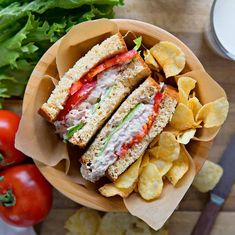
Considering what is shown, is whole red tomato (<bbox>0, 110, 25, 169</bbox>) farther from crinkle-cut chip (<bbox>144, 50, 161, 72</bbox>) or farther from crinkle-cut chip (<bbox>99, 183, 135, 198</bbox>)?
crinkle-cut chip (<bbox>144, 50, 161, 72</bbox>)

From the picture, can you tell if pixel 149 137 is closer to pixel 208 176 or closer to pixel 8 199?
pixel 208 176

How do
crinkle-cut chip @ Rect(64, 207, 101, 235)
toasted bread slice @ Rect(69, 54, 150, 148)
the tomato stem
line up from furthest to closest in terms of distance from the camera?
crinkle-cut chip @ Rect(64, 207, 101, 235)
the tomato stem
toasted bread slice @ Rect(69, 54, 150, 148)

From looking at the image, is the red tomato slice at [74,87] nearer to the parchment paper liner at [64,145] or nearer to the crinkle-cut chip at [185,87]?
the parchment paper liner at [64,145]

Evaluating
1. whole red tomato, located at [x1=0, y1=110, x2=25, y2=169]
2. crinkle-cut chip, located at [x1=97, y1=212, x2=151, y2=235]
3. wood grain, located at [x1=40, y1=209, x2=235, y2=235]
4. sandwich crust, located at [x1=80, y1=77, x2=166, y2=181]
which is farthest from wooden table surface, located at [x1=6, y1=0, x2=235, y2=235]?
whole red tomato, located at [x1=0, y1=110, x2=25, y2=169]

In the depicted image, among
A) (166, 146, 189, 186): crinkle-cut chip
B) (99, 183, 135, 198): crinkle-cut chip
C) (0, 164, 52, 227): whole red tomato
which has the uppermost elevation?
(166, 146, 189, 186): crinkle-cut chip

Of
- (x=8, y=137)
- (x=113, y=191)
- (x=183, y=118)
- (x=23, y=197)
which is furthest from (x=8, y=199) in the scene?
(x=183, y=118)
